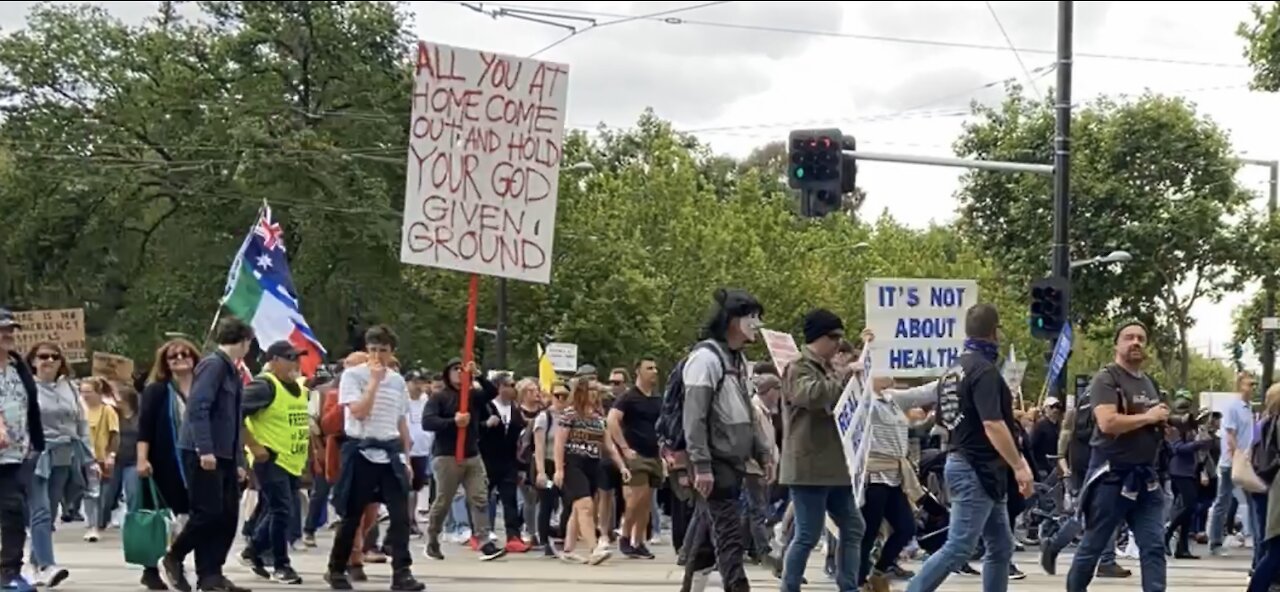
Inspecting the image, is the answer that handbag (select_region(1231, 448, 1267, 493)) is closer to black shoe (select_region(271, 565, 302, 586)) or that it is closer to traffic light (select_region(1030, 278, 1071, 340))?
black shoe (select_region(271, 565, 302, 586))

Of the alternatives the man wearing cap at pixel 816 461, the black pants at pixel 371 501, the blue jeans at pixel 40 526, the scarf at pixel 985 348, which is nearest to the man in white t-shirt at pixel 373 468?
the black pants at pixel 371 501

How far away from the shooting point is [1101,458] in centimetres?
1060

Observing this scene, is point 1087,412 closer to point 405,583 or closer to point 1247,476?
point 1247,476

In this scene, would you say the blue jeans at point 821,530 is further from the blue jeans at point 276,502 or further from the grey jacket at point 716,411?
the blue jeans at point 276,502

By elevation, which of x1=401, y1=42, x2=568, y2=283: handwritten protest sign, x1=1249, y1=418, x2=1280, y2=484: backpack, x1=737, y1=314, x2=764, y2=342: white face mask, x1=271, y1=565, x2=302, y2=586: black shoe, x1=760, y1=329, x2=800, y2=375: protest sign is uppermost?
x1=401, y1=42, x2=568, y2=283: handwritten protest sign

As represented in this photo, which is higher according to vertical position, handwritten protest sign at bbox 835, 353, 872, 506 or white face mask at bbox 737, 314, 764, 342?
white face mask at bbox 737, 314, 764, 342

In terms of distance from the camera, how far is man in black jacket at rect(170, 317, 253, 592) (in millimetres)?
11469

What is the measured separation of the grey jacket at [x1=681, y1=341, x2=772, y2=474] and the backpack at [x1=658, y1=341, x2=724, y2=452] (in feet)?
0.11

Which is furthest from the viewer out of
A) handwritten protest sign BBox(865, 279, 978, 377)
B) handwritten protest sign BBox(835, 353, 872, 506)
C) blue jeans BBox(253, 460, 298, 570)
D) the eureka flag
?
the eureka flag

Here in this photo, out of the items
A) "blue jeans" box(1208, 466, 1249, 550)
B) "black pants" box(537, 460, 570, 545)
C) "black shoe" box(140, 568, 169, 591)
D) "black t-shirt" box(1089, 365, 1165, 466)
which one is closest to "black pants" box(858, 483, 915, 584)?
"black t-shirt" box(1089, 365, 1165, 466)

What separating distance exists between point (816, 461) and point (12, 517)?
15.2 ft

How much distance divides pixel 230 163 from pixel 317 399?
27129 mm

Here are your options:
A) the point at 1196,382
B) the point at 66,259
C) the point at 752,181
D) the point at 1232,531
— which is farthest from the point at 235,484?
the point at 1196,382

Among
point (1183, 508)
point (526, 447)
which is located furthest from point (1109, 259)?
point (526, 447)
